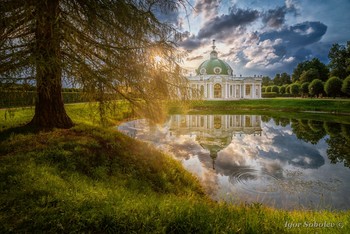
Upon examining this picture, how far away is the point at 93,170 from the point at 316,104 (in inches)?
1304

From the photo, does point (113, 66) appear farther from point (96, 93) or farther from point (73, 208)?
point (73, 208)

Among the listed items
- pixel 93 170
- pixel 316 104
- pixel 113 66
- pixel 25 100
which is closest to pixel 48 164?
pixel 93 170

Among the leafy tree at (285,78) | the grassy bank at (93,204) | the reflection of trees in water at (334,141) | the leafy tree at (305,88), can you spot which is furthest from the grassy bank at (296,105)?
the leafy tree at (285,78)

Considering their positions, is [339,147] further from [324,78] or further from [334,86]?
[324,78]

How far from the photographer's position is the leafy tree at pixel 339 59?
145ft

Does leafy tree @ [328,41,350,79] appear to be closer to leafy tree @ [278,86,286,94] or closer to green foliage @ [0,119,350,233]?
leafy tree @ [278,86,286,94]

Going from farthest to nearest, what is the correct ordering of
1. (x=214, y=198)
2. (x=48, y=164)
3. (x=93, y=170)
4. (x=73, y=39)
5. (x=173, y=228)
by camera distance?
(x=214, y=198)
(x=73, y=39)
(x=93, y=170)
(x=48, y=164)
(x=173, y=228)

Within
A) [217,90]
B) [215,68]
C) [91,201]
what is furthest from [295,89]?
[91,201]

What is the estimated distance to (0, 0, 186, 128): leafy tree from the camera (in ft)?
15.1

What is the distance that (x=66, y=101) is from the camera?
22.0 metres

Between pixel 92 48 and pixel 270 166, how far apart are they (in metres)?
7.16

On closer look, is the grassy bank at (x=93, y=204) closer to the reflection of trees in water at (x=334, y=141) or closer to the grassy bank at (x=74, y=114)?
the grassy bank at (x=74, y=114)

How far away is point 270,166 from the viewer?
330 inches

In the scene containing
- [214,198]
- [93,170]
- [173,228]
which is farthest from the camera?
[214,198]
